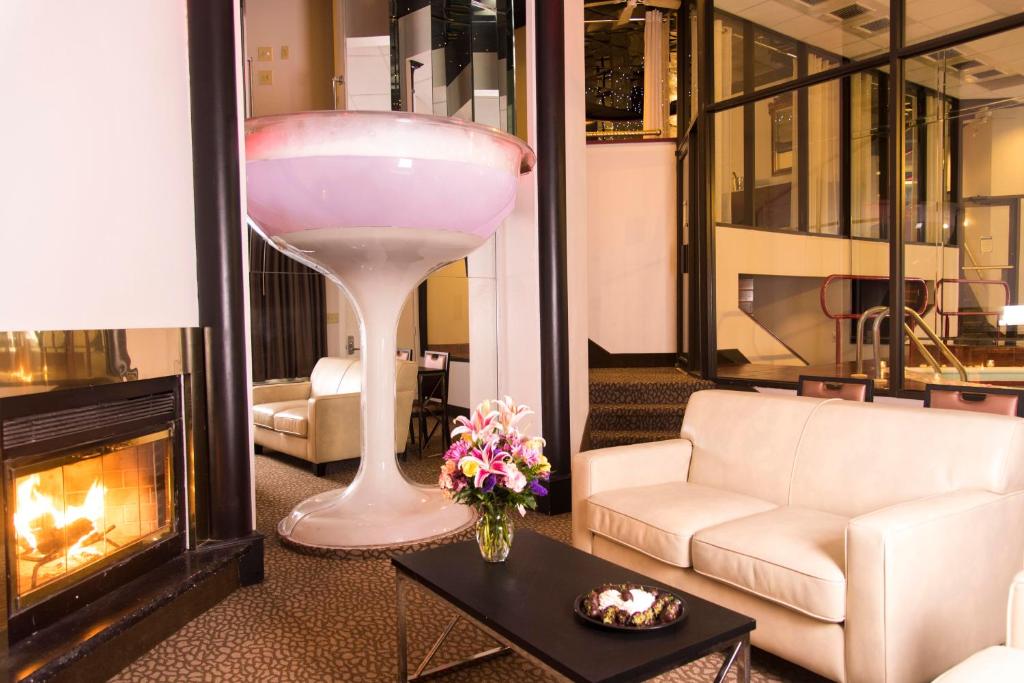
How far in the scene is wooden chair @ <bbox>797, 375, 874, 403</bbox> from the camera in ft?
11.3

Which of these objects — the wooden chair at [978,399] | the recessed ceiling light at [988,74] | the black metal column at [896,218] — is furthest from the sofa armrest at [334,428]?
the recessed ceiling light at [988,74]

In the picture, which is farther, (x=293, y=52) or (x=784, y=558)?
(x=293, y=52)

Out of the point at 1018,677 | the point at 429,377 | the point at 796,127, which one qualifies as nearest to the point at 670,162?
the point at 796,127

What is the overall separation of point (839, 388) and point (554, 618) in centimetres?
233

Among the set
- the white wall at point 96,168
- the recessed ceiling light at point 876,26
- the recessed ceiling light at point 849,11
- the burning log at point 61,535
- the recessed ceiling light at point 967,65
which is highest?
the recessed ceiling light at point 849,11

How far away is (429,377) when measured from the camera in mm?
4867

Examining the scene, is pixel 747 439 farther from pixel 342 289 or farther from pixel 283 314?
pixel 283 314

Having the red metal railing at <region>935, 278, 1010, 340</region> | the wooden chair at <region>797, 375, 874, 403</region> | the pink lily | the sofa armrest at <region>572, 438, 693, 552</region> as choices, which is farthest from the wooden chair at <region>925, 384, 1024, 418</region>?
the pink lily

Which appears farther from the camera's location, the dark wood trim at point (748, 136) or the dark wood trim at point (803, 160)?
the dark wood trim at point (803, 160)

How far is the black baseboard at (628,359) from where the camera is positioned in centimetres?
668

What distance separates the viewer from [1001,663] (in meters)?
1.38

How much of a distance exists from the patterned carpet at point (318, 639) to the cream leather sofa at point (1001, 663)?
0.88 meters

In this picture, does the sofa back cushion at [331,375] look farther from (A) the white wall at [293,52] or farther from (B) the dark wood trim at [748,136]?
(B) the dark wood trim at [748,136]

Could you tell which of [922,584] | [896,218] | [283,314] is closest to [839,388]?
[896,218]
